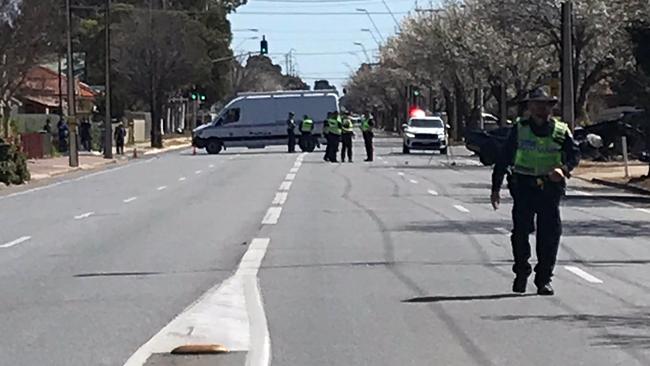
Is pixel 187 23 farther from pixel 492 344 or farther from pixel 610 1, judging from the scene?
pixel 492 344

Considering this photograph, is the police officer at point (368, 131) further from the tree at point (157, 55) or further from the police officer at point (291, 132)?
the tree at point (157, 55)

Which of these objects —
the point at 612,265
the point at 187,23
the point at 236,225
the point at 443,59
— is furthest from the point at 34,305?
the point at 187,23

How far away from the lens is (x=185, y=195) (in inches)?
1307

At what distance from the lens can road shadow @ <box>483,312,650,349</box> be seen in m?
11.4

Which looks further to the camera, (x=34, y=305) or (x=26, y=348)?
(x=34, y=305)

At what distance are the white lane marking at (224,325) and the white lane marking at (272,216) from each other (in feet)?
28.0

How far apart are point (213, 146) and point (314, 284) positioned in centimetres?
5278

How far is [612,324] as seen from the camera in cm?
1236

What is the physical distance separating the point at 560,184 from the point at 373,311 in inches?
93.2

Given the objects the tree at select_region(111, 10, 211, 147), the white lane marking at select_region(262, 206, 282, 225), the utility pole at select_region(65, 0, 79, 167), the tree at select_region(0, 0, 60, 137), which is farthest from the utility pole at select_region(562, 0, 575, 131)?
the tree at select_region(111, 10, 211, 147)

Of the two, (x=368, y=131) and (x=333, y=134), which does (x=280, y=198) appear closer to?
(x=333, y=134)

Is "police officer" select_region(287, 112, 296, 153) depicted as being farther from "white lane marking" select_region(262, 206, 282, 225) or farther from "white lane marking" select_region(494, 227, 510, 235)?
"white lane marking" select_region(494, 227, 510, 235)

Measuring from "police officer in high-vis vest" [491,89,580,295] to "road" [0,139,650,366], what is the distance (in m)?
0.37

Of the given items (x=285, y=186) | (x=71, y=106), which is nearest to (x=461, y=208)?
(x=285, y=186)
